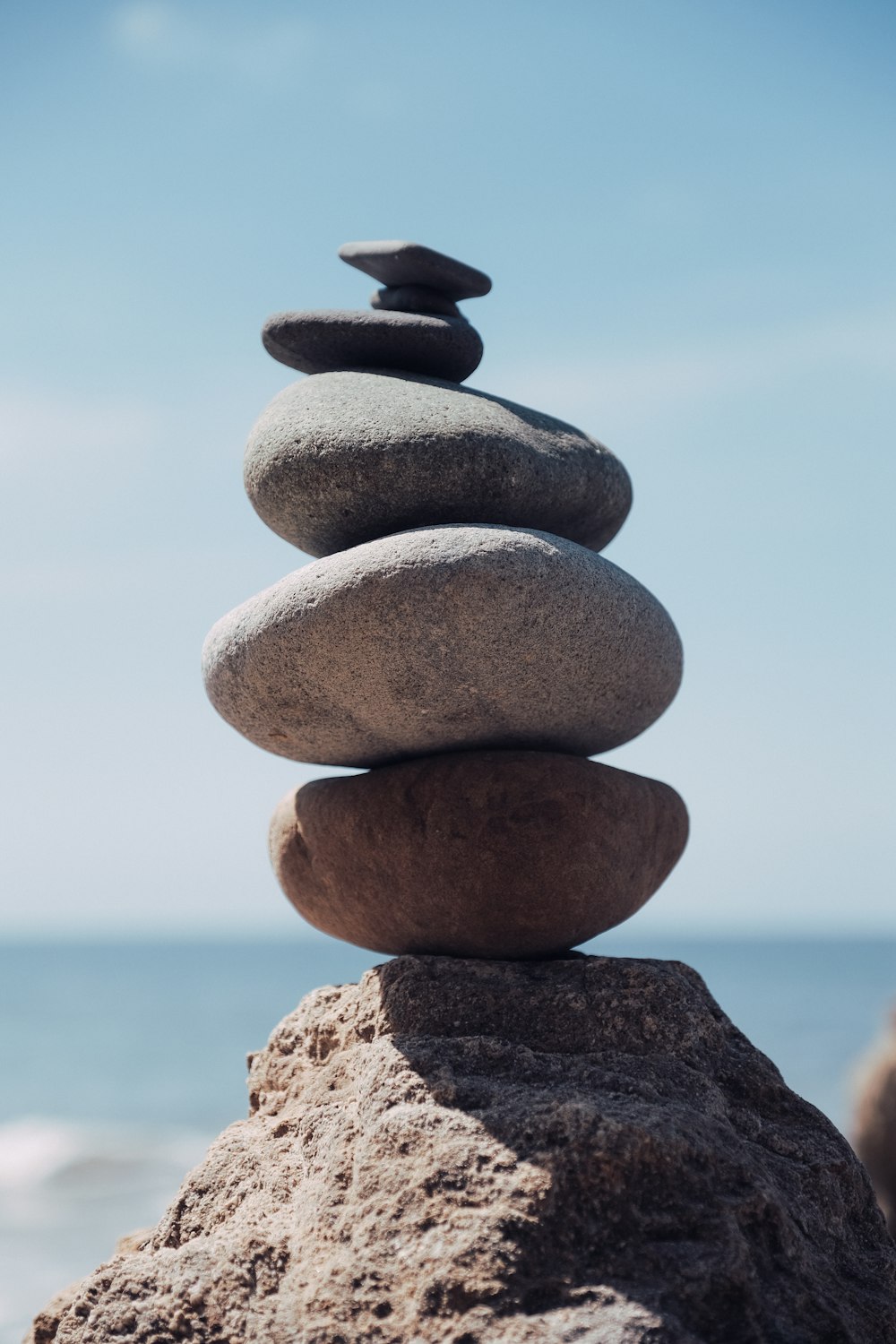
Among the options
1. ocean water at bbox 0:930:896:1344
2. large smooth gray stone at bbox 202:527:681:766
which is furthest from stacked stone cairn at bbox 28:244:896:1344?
ocean water at bbox 0:930:896:1344

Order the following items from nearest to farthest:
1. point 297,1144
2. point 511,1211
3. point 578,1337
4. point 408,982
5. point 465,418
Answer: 1. point 578,1337
2. point 511,1211
3. point 297,1144
4. point 408,982
5. point 465,418

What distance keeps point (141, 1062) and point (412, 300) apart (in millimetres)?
25603

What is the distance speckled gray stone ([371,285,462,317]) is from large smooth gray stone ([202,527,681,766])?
1.23 metres

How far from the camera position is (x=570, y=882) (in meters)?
3.59

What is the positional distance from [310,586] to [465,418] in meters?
0.78

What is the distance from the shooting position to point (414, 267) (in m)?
4.21

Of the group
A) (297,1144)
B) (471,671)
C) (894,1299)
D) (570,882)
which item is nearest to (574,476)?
(471,671)

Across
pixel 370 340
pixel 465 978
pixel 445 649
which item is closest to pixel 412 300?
pixel 370 340

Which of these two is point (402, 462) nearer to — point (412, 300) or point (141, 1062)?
point (412, 300)

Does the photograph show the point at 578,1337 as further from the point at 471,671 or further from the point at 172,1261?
the point at 471,671

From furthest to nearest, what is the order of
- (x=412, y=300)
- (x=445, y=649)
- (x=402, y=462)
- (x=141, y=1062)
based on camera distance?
1. (x=141, y=1062)
2. (x=412, y=300)
3. (x=402, y=462)
4. (x=445, y=649)

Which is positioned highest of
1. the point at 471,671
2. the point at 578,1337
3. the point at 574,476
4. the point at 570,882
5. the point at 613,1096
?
the point at 574,476

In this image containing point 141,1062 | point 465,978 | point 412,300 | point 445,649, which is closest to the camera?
point 445,649

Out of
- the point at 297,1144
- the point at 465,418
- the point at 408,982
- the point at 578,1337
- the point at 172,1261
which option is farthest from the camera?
the point at 465,418
